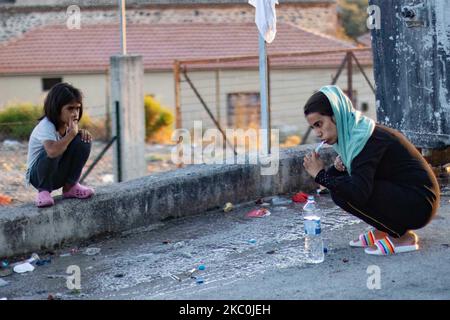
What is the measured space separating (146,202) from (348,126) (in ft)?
6.73

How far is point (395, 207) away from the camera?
5457 millimetres

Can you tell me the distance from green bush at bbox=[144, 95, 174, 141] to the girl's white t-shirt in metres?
16.3

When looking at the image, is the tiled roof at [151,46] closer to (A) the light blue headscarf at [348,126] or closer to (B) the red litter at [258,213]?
(B) the red litter at [258,213]

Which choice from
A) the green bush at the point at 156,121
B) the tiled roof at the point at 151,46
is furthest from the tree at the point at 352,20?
the green bush at the point at 156,121

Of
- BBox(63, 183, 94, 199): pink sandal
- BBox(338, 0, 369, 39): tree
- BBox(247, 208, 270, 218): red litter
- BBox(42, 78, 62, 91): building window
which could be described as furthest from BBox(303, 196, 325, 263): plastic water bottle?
BBox(338, 0, 369, 39): tree

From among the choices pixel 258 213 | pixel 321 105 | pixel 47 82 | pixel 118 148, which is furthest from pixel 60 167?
pixel 47 82

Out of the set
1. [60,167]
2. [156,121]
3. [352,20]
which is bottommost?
[156,121]

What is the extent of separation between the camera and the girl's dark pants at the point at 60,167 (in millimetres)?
6246

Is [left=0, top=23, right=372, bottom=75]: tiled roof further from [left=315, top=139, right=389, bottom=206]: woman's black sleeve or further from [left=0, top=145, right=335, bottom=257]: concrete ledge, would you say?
[left=315, top=139, right=389, bottom=206]: woman's black sleeve

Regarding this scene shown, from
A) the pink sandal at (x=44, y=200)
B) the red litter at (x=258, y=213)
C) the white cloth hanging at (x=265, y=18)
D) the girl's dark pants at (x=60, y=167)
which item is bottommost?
the red litter at (x=258, y=213)

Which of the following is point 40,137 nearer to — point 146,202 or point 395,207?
point 146,202

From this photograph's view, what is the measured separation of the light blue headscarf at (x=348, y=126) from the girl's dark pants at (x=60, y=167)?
1.94m

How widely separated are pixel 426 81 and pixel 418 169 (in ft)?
6.35

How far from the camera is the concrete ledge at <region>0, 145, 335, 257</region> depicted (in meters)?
6.13
